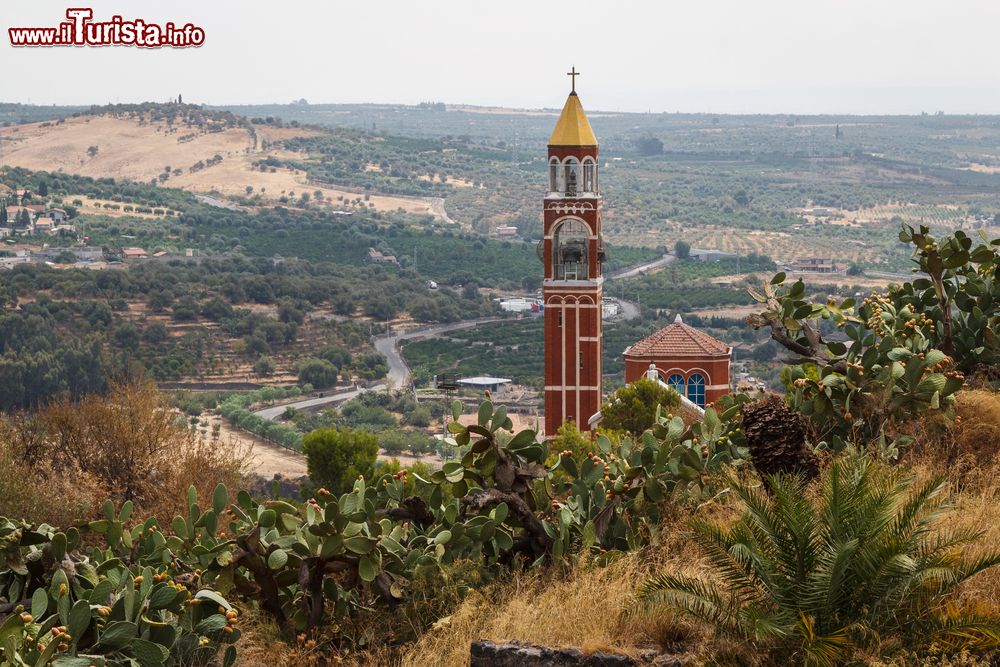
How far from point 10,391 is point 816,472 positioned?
57799mm

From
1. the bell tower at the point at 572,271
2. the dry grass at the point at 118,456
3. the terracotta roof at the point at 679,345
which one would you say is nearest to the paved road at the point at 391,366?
the bell tower at the point at 572,271

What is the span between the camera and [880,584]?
6.50m

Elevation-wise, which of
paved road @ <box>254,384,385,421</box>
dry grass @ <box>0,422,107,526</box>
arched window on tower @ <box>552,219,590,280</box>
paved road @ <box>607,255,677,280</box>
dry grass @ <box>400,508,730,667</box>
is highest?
Answer: dry grass @ <box>400,508,730,667</box>

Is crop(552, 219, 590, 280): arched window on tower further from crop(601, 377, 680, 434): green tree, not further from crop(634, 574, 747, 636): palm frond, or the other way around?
crop(634, 574, 747, 636): palm frond

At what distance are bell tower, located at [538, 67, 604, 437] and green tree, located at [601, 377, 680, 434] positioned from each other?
731cm

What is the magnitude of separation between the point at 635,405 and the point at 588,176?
927 centimetres

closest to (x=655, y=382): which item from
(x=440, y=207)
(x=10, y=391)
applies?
(x=10, y=391)

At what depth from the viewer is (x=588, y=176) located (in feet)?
108

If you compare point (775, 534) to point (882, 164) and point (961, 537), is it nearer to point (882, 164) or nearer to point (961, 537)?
point (961, 537)

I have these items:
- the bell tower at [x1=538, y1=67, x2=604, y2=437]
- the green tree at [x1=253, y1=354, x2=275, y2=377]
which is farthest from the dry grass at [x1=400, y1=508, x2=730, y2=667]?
the green tree at [x1=253, y1=354, x2=275, y2=377]

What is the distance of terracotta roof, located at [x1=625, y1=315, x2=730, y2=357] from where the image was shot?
2933cm

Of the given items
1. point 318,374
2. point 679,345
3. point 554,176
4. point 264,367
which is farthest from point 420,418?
point 679,345

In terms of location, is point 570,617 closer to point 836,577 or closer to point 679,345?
point 836,577

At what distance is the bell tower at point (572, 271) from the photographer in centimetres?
3259
